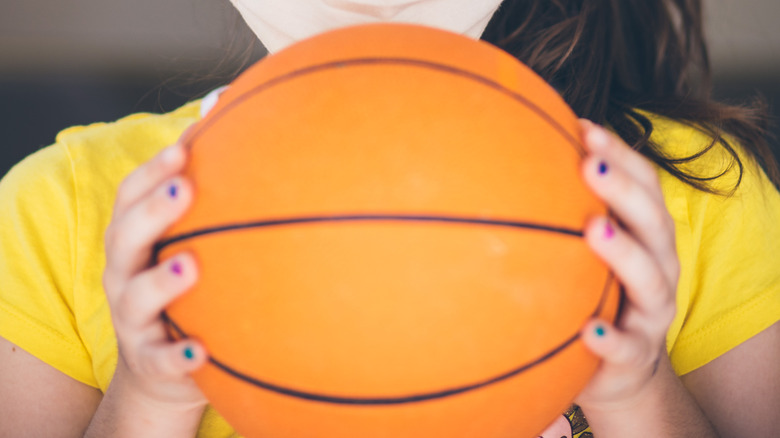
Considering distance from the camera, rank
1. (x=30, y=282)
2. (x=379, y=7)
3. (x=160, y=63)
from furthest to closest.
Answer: (x=160, y=63) < (x=30, y=282) < (x=379, y=7)

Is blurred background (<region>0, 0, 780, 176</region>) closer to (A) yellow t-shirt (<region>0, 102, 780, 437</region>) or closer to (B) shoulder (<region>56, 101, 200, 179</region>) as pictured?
(B) shoulder (<region>56, 101, 200, 179</region>)

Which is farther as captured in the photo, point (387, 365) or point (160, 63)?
point (160, 63)

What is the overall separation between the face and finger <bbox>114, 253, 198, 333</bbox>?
48 cm

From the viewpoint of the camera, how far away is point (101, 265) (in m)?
1.10

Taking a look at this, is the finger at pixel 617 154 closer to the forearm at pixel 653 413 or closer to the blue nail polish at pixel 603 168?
the blue nail polish at pixel 603 168

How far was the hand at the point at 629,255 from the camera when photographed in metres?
0.69

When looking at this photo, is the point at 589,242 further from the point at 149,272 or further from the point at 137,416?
the point at 137,416

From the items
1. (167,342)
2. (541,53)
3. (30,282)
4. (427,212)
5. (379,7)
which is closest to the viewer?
(427,212)

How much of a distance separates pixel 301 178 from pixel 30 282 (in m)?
0.70

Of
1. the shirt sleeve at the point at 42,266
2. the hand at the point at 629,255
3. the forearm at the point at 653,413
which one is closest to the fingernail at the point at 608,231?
the hand at the point at 629,255

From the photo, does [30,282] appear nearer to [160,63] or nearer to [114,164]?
[114,164]

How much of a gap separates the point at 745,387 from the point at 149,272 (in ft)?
2.86

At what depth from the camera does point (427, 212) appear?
622 mm

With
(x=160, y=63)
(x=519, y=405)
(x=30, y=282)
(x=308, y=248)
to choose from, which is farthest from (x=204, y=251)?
(x=160, y=63)
